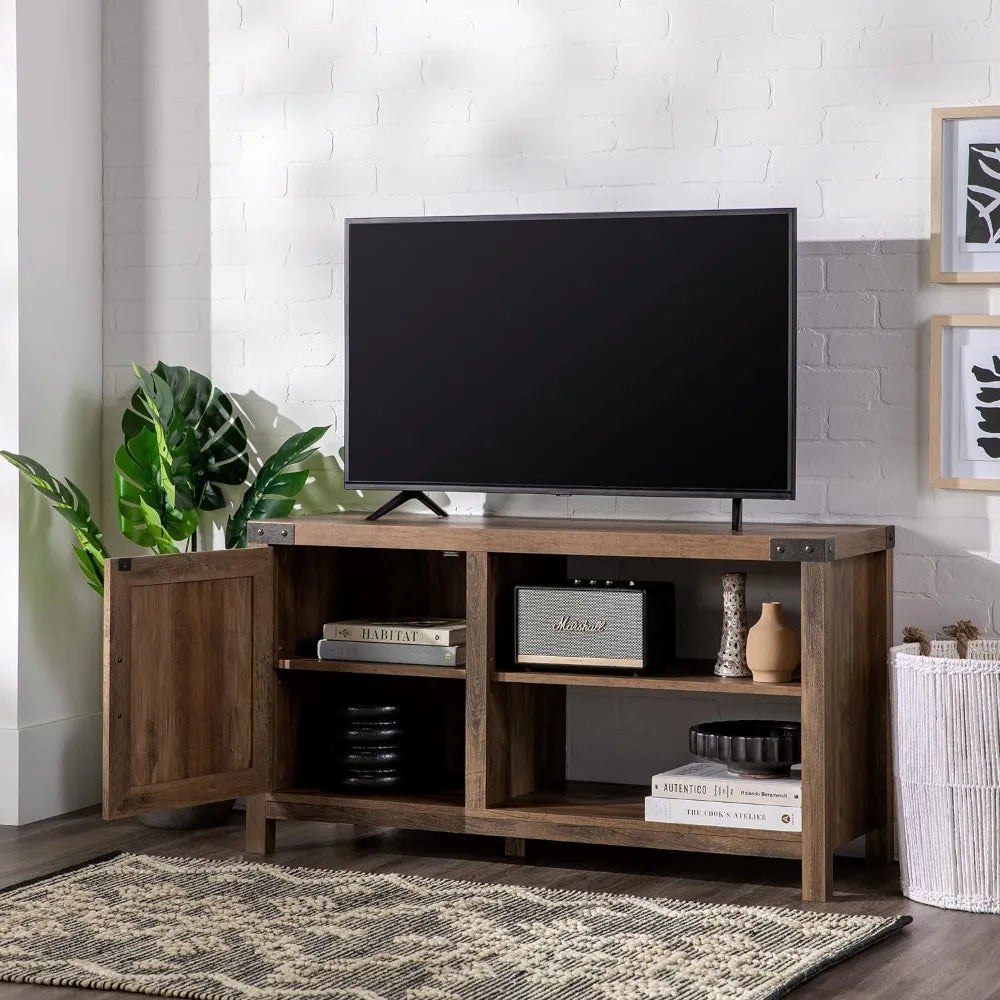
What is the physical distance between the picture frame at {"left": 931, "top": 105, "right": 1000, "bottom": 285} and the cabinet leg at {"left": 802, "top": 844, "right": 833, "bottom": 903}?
4.27ft

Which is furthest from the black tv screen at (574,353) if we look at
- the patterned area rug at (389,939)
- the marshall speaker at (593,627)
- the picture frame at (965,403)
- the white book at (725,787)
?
the patterned area rug at (389,939)

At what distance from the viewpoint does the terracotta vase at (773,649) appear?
11.6 ft

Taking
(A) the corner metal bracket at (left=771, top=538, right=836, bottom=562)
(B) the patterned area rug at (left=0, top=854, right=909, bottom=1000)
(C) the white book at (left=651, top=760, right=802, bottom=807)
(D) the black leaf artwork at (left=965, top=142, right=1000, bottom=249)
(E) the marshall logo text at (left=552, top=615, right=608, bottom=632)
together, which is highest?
(D) the black leaf artwork at (left=965, top=142, right=1000, bottom=249)

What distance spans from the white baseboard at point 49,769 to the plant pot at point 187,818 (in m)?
0.30

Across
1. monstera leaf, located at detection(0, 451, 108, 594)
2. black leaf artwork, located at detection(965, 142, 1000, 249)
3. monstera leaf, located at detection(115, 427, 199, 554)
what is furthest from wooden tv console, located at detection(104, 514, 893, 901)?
black leaf artwork, located at detection(965, 142, 1000, 249)

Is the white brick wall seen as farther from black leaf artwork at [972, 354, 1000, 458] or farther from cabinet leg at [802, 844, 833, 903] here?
cabinet leg at [802, 844, 833, 903]

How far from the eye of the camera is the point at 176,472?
4219mm

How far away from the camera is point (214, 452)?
4391mm

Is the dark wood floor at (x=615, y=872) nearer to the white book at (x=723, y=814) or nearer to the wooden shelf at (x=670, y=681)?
the white book at (x=723, y=814)

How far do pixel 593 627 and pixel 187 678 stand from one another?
895 millimetres

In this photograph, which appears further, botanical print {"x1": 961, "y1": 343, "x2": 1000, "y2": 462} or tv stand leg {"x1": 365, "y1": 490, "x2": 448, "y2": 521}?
tv stand leg {"x1": 365, "y1": 490, "x2": 448, "y2": 521}

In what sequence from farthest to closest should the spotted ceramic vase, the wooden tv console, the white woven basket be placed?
the spotted ceramic vase
the wooden tv console
the white woven basket

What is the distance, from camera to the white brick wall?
386 centimetres

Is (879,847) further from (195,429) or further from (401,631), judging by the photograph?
(195,429)
